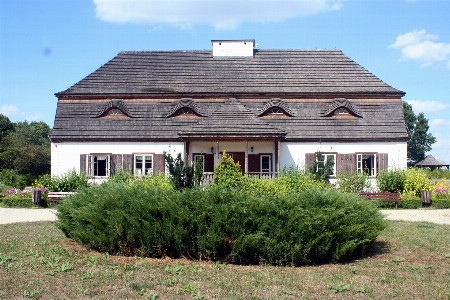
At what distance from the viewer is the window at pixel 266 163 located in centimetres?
2828

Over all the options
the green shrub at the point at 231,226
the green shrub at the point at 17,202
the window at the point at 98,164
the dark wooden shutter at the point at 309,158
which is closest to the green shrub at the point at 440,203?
the dark wooden shutter at the point at 309,158

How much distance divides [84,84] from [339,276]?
81.8ft

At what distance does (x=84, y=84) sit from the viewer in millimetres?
30188

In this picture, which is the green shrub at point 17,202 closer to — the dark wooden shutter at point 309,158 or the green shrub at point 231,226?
the green shrub at point 231,226

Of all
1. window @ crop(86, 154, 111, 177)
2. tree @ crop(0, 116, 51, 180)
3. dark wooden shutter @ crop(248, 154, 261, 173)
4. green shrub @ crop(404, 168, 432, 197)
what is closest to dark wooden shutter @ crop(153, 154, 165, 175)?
window @ crop(86, 154, 111, 177)

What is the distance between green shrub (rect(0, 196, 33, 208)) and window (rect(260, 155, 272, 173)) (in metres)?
12.6

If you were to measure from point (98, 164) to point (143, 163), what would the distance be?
2.68m

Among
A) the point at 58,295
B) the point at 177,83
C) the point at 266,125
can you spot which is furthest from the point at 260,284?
the point at 177,83

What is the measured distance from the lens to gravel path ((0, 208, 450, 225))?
58.7 feet

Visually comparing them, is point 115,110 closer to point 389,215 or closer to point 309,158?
point 309,158

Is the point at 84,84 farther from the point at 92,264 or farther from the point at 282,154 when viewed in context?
the point at 92,264

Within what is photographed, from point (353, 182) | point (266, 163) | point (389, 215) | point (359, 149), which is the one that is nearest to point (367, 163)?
point (359, 149)

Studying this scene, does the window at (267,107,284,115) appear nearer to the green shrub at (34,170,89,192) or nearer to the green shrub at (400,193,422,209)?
the green shrub at (400,193,422,209)

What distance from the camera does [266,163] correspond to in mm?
28391
